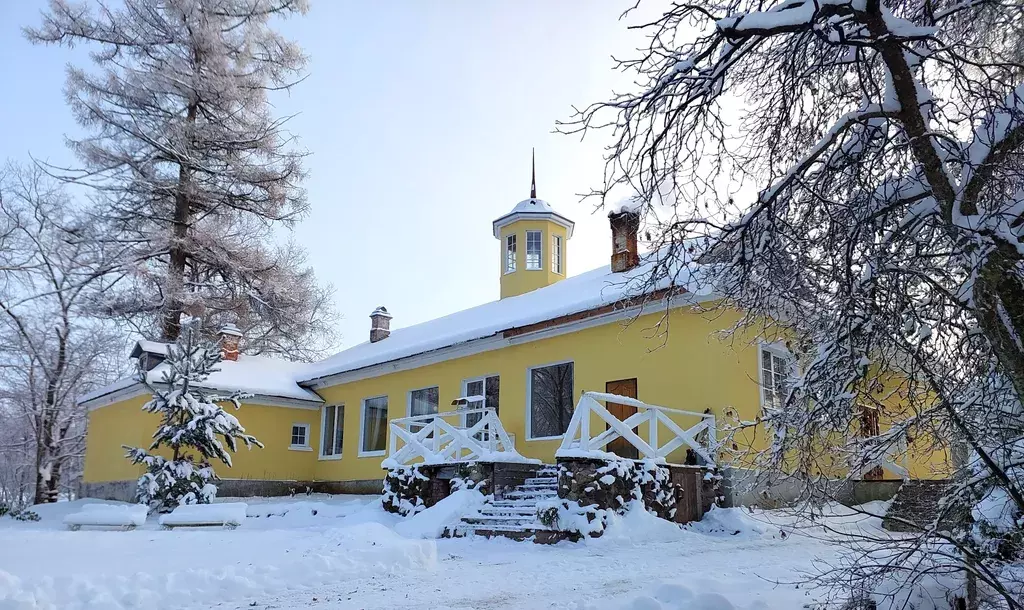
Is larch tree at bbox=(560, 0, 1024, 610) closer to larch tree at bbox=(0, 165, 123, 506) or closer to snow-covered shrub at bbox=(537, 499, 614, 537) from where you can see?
snow-covered shrub at bbox=(537, 499, 614, 537)

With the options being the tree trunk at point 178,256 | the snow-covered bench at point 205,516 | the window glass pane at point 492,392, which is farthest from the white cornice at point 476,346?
the snow-covered bench at point 205,516

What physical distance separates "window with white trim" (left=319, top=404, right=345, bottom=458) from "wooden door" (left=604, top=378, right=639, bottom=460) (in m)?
9.17

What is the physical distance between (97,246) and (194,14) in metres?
8.10

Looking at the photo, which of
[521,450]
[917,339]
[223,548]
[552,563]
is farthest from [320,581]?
[521,450]

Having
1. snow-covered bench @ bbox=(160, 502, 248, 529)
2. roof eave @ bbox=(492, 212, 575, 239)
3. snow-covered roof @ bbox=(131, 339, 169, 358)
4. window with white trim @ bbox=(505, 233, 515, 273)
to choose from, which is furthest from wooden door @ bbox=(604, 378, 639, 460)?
snow-covered roof @ bbox=(131, 339, 169, 358)

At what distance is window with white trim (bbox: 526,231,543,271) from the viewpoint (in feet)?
67.3

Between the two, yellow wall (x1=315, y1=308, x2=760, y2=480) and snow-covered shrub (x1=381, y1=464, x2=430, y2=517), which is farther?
snow-covered shrub (x1=381, y1=464, x2=430, y2=517)

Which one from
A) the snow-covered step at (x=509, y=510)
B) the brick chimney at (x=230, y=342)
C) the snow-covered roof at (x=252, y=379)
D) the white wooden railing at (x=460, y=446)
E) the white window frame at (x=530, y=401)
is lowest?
the snow-covered step at (x=509, y=510)

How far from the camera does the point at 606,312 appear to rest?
12961 mm

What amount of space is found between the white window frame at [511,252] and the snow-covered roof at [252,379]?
632 centimetres

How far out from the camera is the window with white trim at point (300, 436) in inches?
805

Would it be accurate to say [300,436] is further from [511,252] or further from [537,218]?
[537,218]

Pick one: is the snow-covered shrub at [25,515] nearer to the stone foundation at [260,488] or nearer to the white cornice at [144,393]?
the stone foundation at [260,488]

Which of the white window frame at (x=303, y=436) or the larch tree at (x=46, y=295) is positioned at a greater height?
the larch tree at (x=46, y=295)
